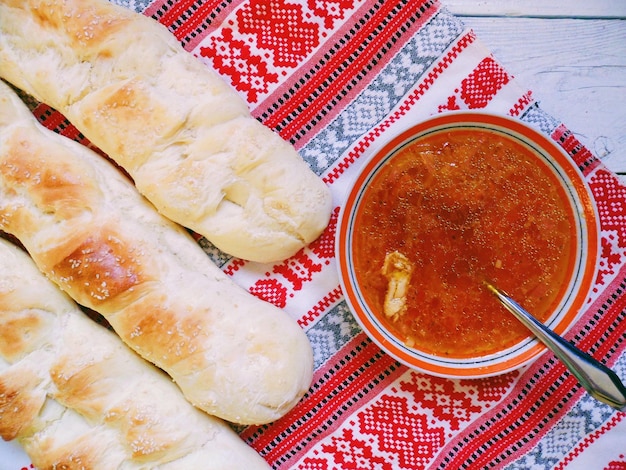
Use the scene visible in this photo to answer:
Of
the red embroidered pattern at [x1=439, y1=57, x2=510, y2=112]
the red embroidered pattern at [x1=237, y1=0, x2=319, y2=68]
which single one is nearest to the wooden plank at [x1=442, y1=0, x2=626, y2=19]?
the red embroidered pattern at [x1=439, y1=57, x2=510, y2=112]

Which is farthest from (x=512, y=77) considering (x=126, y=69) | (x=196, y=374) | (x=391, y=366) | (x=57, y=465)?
(x=57, y=465)

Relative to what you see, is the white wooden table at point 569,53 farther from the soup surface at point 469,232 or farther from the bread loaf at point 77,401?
the bread loaf at point 77,401

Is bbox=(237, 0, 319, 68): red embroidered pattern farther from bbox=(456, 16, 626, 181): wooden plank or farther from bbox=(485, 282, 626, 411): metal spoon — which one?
bbox=(485, 282, 626, 411): metal spoon

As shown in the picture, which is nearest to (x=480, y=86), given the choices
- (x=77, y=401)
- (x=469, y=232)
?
(x=469, y=232)

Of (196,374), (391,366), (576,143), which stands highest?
(576,143)

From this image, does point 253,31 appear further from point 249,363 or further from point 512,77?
point 249,363
